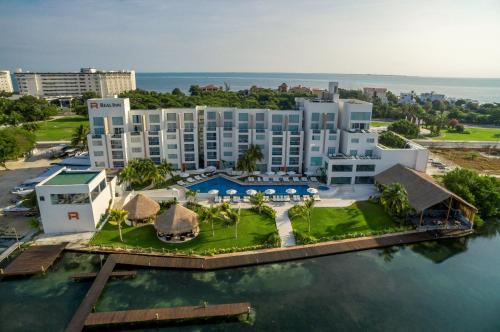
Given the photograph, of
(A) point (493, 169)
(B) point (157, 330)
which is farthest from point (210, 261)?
(A) point (493, 169)

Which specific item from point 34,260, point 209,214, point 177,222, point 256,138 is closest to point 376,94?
point 256,138

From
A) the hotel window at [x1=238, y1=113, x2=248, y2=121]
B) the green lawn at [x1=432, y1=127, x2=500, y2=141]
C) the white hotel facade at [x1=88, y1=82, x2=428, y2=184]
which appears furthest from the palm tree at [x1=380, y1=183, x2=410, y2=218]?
the green lawn at [x1=432, y1=127, x2=500, y2=141]

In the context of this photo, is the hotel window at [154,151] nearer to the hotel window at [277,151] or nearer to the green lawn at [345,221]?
the hotel window at [277,151]

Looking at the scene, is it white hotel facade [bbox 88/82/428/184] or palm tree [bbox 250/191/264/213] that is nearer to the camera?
palm tree [bbox 250/191/264/213]

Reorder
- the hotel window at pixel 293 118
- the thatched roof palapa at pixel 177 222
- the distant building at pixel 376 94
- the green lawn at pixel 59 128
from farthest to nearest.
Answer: the distant building at pixel 376 94, the green lawn at pixel 59 128, the hotel window at pixel 293 118, the thatched roof palapa at pixel 177 222

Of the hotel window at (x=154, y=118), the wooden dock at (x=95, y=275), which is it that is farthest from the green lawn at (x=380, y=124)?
the wooden dock at (x=95, y=275)

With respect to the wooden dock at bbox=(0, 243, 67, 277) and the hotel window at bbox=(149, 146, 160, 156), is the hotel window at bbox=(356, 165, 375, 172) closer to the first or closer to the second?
the hotel window at bbox=(149, 146, 160, 156)

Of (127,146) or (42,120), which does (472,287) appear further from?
(42,120)

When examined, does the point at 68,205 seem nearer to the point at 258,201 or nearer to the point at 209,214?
the point at 209,214
